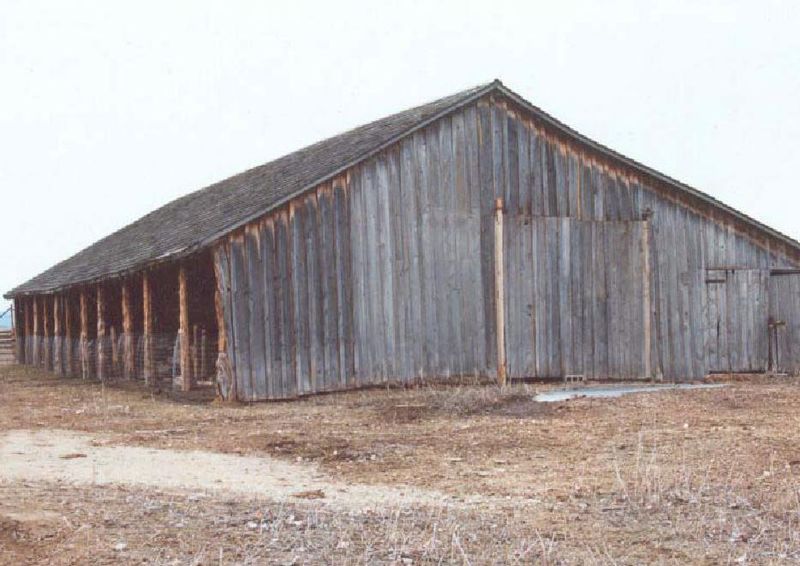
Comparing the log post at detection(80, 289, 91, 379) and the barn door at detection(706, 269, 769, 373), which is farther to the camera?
the log post at detection(80, 289, 91, 379)

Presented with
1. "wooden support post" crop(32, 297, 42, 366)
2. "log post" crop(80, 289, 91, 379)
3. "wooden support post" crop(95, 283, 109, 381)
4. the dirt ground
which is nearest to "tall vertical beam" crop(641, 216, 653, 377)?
the dirt ground

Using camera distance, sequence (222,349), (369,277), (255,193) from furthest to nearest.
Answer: (255,193)
(369,277)
(222,349)

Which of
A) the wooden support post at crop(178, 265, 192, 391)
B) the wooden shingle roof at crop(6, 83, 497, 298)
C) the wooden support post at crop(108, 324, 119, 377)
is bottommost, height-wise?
the wooden support post at crop(108, 324, 119, 377)

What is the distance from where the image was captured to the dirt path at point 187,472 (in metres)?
9.27

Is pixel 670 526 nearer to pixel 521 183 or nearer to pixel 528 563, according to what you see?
pixel 528 563

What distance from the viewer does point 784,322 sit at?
23.1 metres

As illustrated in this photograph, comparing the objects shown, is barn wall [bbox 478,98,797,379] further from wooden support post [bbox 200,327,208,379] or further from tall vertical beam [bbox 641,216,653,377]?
wooden support post [bbox 200,327,208,379]

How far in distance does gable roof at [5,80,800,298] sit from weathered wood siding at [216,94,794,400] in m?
0.29

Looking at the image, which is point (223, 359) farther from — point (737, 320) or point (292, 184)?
point (737, 320)

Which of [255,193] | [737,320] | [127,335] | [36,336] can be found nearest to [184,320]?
[255,193]

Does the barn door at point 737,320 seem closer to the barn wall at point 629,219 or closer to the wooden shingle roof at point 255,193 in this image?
the barn wall at point 629,219

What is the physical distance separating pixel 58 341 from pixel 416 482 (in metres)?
26.1

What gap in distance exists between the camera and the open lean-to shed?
19062 millimetres

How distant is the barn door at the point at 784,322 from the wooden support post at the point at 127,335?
15136 mm
